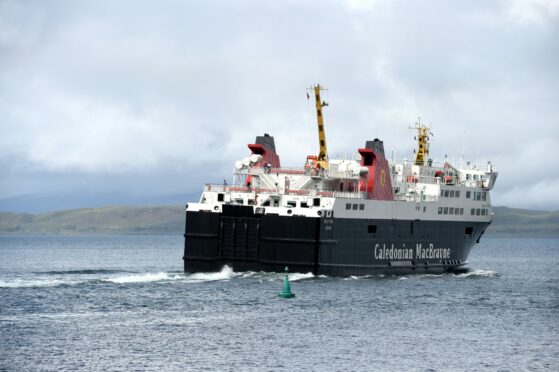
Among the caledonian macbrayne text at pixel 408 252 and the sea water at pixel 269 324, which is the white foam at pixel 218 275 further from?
the caledonian macbrayne text at pixel 408 252

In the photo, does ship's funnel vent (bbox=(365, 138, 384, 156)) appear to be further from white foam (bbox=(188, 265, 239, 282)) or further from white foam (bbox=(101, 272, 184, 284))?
white foam (bbox=(101, 272, 184, 284))

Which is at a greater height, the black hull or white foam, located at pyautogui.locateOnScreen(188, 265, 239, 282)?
the black hull

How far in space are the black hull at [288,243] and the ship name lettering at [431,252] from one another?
3.35 m

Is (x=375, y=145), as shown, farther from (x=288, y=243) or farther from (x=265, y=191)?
(x=288, y=243)

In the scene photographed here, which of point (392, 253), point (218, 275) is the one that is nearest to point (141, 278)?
point (218, 275)

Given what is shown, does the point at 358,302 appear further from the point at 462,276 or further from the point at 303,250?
the point at 462,276

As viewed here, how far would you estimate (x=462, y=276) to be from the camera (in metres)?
86.4

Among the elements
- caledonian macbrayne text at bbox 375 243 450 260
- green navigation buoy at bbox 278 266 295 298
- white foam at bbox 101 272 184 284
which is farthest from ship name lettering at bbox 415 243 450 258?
green navigation buoy at bbox 278 266 295 298

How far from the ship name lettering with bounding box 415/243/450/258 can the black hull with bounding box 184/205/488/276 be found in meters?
3.35

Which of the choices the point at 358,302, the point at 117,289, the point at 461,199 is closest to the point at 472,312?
the point at 358,302

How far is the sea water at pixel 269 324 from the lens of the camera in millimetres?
46031

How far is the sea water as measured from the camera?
4603 centimetres

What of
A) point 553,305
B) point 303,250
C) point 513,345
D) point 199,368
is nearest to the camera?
point 199,368

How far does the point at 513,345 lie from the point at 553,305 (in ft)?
55.9
